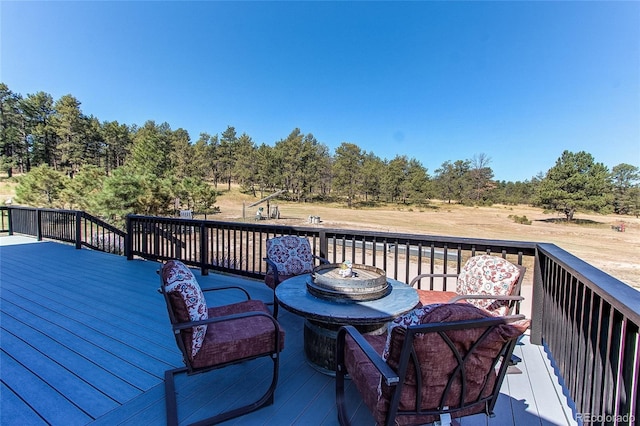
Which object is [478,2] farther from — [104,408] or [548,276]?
[104,408]

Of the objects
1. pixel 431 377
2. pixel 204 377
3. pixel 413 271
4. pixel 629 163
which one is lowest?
pixel 413 271

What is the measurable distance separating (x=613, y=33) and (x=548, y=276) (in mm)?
13100

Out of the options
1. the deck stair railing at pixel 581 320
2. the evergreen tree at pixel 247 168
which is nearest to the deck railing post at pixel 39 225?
the deck stair railing at pixel 581 320

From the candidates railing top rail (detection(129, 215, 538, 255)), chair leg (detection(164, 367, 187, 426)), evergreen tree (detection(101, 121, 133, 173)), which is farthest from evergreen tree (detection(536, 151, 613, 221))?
evergreen tree (detection(101, 121, 133, 173))

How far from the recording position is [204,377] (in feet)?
7.34

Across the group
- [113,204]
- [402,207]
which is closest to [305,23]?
[113,204]

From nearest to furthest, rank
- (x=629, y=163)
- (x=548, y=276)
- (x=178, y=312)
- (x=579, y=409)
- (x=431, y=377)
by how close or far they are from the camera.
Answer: (x=431, y=377), (x=178, y=312), (x=579, y=409), (x=548, y=276), (x=629, y=163)

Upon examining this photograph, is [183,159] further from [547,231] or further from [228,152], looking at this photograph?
[547,231]

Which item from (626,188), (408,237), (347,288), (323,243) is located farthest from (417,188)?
(347,288)

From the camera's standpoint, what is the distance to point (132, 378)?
7.18 feet

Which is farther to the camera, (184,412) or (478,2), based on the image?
(478,2)

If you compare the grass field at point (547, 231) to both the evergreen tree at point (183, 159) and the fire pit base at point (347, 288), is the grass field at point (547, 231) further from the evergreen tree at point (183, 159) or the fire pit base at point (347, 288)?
the fire pit base at point (347, 288)

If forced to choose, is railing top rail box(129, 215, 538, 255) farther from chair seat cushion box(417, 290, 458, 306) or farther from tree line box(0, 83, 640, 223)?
tree line box(0, 83, 640, 223)

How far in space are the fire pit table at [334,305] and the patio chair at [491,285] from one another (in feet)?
1.76
